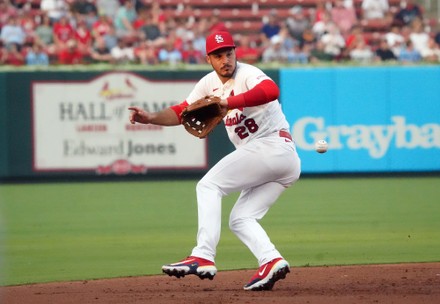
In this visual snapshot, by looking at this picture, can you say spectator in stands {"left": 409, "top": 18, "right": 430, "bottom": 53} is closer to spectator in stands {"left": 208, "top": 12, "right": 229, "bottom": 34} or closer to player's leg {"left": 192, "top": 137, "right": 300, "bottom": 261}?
spectator in stands {"left": 208, "top": 12, "right": 229, "bottom": 34}

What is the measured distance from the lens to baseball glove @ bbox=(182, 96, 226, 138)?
23.4 feet

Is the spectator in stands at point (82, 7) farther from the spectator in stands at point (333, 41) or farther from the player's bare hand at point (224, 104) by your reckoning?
the player's bare hand at point (224, 104)

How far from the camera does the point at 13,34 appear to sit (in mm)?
18922

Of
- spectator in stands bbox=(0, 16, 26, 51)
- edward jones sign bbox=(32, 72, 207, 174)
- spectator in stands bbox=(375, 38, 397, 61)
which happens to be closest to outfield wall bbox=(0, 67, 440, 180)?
edward jones sign bbox=(32, 72, 207, 174)

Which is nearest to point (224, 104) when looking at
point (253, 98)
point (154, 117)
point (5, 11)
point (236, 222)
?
point (253, 98)

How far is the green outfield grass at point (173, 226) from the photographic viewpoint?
367 inches

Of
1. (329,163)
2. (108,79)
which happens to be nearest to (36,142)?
(108,79)

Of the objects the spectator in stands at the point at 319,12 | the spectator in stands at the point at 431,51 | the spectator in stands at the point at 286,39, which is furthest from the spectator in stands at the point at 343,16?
the spectator in stands at the point at 431,51

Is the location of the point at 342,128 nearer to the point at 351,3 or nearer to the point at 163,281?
the point at 351,3

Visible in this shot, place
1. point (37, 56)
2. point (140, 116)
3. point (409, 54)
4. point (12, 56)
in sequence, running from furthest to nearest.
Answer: point (409, 54)
point (12, 56)
point (37, 56)
point (140, 116)

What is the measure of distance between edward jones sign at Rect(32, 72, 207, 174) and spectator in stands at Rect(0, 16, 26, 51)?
259cm

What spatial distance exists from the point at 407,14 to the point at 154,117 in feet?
48.4

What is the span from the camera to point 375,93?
55.6 feet

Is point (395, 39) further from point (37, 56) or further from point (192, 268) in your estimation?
point (192, 268)
